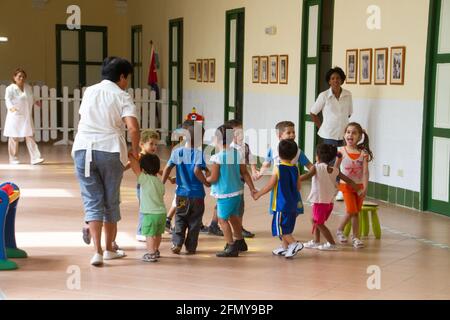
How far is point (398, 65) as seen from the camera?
962cm

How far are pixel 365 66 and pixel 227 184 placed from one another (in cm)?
441

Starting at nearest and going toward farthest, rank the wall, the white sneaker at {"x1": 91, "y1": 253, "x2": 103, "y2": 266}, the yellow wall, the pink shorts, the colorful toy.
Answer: the colorful toy < the white sneaker at {"x1": 91, "y1": 253, "x2": 103, "y2": 266} < the pink shorts < the wall < the yellow wall

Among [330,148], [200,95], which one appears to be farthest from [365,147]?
[200,95]

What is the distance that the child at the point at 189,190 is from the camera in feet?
21.7

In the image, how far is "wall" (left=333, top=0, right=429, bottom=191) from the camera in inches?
367

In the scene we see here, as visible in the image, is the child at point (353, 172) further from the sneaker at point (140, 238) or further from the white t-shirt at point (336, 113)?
the white t-shirt at point (336, 113)

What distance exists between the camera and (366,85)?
10.3 metres

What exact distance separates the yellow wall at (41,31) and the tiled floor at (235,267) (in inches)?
510

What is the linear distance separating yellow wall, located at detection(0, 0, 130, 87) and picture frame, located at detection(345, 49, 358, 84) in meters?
11.8

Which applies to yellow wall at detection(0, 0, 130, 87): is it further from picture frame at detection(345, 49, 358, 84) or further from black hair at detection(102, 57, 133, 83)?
black hair at detection(102, 57, 133, 83)

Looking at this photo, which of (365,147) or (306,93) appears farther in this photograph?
(306,93)

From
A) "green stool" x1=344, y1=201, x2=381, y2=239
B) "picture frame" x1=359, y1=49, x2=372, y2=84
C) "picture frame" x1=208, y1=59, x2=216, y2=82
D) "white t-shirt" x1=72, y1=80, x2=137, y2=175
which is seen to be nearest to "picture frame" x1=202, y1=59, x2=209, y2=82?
"picture frame" x1=208, y1=59, x2=216, y2=82

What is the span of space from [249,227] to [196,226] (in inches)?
57.6

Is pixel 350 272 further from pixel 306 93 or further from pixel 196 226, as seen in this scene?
pixel 306 93
